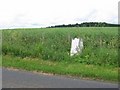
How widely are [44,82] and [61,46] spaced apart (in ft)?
31.2

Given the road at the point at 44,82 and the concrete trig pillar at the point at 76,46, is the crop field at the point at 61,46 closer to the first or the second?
the concrete trig pillar at the point at 76,46

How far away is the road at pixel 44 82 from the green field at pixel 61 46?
3753 millimetres

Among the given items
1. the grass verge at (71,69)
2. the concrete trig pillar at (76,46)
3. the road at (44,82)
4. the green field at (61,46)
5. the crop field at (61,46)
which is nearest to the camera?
the road at (44,82)

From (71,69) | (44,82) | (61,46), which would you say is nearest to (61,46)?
(61,46)

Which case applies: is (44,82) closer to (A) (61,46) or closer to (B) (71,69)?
(B) (71,69)

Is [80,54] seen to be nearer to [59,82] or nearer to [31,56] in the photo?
[31,56]

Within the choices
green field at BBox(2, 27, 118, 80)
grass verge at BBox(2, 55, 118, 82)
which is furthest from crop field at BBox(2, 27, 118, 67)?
grass verge at BBox(2, 55, 118, 82)

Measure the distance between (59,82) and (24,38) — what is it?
43.8ft

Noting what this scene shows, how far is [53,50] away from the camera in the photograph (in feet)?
68.8

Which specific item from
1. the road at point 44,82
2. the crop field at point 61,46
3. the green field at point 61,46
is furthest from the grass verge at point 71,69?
the crop field at point 61,46

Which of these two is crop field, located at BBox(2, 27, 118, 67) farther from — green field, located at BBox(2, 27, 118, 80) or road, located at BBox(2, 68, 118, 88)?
road, located at BBox(2, 68, 118, 88)

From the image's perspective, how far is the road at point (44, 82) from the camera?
12.0 metres

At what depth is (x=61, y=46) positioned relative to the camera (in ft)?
72.6

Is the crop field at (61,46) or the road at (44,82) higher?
the crop field at (61,46)
